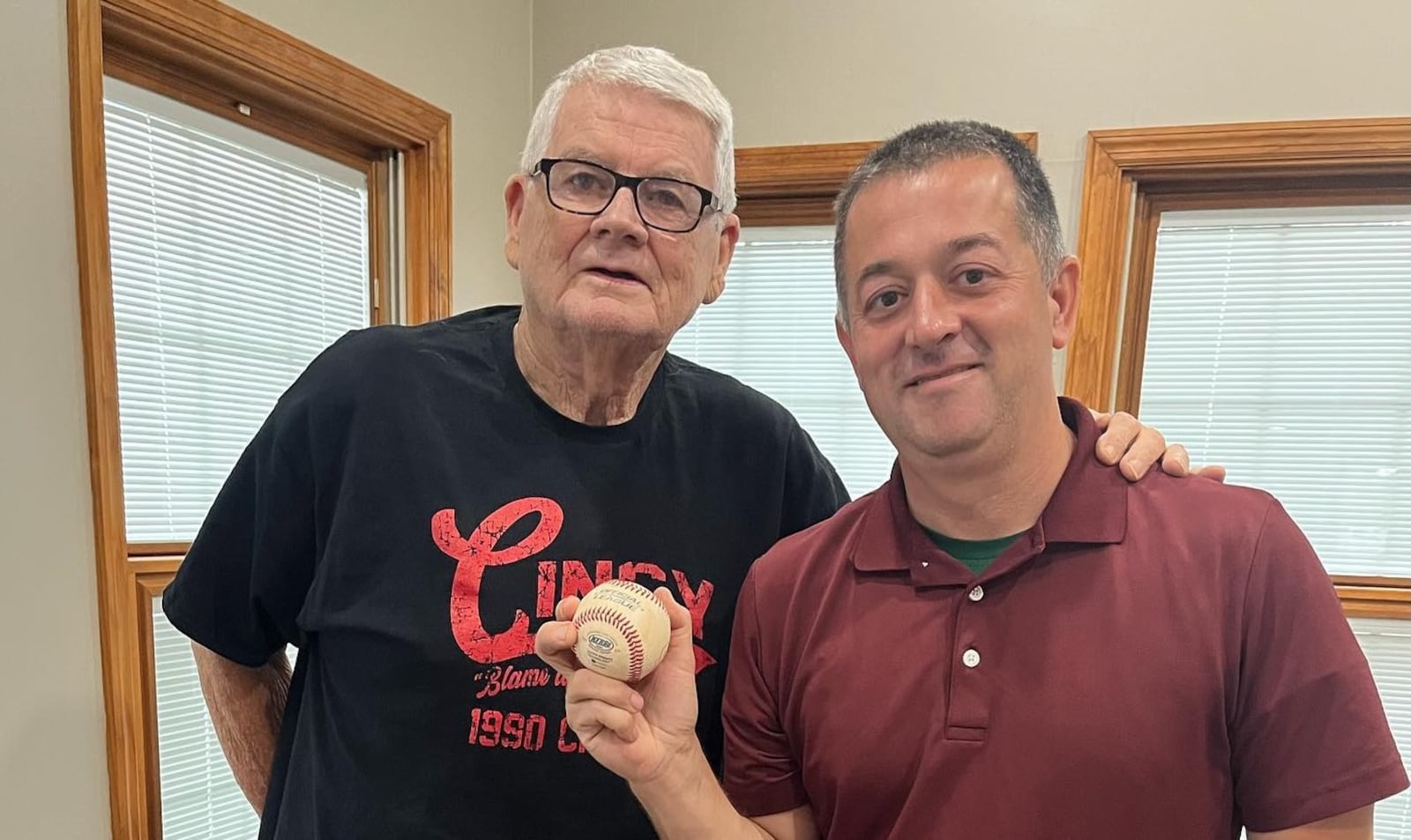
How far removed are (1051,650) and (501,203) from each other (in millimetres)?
2216

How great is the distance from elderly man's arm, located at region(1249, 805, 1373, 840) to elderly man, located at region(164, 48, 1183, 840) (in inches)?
17.4

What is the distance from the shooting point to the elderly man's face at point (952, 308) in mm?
1103

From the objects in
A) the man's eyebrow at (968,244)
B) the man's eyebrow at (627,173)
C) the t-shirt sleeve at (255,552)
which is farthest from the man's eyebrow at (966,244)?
the t-shirt sleeve at (255,552)

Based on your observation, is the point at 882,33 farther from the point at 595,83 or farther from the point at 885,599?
the point at 885,599

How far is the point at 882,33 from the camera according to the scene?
8.14 feet

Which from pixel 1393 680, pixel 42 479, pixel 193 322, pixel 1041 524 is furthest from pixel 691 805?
pixel 1393 680

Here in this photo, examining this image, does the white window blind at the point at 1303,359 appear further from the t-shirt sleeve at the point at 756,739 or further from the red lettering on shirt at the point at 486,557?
the red lettering on shirt at the point at 486,557

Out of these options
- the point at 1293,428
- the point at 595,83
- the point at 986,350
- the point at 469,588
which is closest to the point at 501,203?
the point at 595,83

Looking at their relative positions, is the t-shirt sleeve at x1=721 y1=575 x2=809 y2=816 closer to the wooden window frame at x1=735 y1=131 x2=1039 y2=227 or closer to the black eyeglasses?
the black eyeglasses

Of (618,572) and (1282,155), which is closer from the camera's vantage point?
(618,572)

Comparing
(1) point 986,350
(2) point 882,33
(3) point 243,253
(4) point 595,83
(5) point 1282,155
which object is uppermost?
(2) point 882,33

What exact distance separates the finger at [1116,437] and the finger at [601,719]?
0.71m

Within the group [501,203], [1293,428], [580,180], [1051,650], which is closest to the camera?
[1051,650]

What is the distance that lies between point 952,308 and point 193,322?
175 cm
